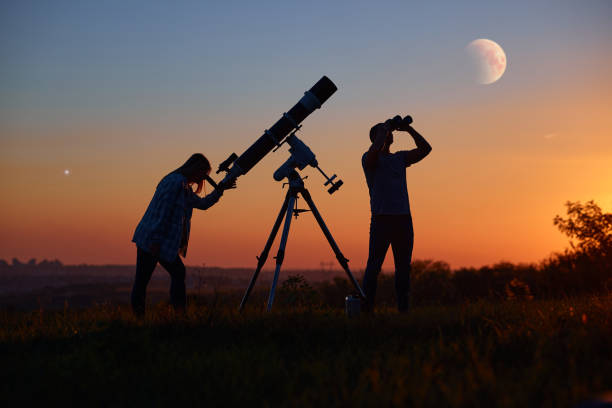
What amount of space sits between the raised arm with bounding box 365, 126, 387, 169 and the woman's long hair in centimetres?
229

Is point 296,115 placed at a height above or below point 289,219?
above

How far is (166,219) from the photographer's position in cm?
631

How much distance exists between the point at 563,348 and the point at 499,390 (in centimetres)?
139

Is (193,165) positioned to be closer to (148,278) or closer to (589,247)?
(148,278)

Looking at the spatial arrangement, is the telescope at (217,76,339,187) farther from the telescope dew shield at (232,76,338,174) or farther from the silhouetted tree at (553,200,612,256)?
the silhouetted tree at (553,200,612,256)

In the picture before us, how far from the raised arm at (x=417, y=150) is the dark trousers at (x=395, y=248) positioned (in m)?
0.83

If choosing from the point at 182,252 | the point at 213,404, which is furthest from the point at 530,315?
the point at 182,252

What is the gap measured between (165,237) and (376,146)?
10.1 ft

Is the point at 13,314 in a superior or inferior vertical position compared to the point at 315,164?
inferior

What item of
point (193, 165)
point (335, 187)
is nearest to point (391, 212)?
point (335, 187)

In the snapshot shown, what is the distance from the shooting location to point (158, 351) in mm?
4398

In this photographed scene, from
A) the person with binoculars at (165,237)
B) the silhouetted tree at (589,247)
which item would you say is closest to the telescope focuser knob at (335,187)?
the person with binoculars at (165,237)

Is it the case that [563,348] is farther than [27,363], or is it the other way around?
[27,363]

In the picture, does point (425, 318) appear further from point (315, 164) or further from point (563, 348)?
point (315, 164)
